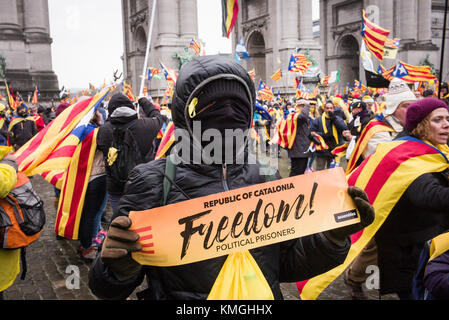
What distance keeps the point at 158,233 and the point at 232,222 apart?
317 mm

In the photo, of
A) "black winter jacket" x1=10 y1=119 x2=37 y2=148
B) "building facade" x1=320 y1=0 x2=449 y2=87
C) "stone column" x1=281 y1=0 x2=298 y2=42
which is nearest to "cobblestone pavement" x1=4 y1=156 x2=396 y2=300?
"black winter jacket" x1=10 y1=119 x2=37 y2=148

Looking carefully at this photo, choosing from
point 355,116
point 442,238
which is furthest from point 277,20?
point 442,238

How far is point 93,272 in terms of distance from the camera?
5.95 ft

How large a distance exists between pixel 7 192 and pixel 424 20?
127 ft

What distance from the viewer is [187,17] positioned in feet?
99.7

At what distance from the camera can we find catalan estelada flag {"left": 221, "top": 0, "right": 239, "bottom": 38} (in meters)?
5.54

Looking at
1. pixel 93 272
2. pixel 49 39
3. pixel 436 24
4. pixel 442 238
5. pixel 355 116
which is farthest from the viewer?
pixel 436 24

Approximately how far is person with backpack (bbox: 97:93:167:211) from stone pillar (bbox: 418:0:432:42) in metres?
36.0

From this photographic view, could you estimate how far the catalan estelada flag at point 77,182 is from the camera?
540 cm

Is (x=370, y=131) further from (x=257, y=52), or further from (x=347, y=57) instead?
(x=347, y=57)

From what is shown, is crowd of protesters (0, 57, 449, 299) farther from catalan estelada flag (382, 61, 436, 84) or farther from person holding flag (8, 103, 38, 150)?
person holding flag (8, 103, 38, 150)

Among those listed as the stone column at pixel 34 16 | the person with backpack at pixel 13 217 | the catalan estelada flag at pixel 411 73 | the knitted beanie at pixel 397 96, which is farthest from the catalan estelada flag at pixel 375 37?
the stone column at pixel 34 16

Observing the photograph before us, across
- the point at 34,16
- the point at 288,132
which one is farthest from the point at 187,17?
the point at 288,132
